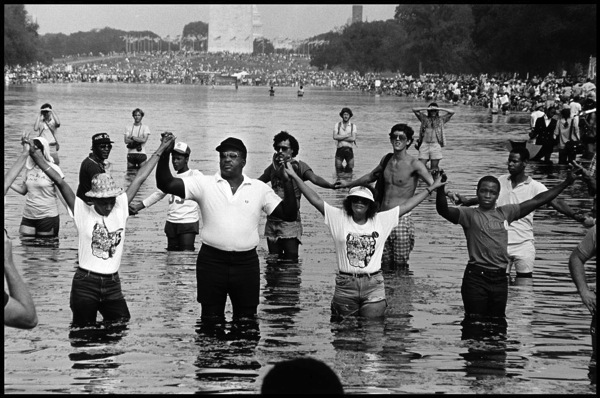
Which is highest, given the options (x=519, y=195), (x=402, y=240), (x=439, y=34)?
(x=439, y=34)

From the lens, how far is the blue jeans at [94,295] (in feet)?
32.1

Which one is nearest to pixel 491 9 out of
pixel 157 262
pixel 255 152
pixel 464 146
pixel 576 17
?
pixel 576 17

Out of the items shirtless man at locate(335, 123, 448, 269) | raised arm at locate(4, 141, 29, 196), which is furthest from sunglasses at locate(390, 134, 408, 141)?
raised arm at locate(4, 141, 29, 196)

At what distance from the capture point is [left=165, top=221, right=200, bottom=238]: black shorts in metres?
15.2

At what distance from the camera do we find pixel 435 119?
24562 millimetres

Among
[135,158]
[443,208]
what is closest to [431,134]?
[135,158]

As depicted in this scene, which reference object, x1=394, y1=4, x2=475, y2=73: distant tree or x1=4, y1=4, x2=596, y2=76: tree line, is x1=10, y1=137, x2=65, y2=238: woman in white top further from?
x1=394, y1=4, x2=475, y2=73: distant tree

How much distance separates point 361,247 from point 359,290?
0.38m

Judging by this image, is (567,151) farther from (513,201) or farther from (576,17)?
(576,17)

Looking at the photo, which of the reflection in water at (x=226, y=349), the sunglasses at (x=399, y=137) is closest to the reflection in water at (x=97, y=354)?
the reflection in water at (x=226, y=349)

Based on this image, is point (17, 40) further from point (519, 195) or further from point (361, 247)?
point (361, 247)

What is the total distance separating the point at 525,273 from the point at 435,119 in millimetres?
11683

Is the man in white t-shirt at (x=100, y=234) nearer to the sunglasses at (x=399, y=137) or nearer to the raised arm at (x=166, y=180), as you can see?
the raised arm at (x=166, y=180)

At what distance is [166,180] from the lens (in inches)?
386
